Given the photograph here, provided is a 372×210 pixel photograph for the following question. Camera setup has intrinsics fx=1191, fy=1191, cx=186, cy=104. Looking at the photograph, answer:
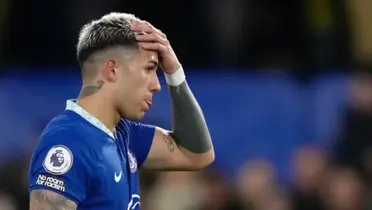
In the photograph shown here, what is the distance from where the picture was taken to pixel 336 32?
1016 centimetres

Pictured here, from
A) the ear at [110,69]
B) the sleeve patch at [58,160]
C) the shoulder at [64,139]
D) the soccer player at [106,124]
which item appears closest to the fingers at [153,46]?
the soccer player at [106,124]

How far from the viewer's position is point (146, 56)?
469 centimetres

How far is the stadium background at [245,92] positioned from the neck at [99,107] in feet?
12.3

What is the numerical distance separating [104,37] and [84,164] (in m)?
0.52

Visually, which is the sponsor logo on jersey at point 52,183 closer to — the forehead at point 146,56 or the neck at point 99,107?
the neck at point 99,107

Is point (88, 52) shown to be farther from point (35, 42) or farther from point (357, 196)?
point (35, 42)

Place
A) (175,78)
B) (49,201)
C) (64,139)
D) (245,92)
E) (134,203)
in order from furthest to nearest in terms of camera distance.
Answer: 1. (245,92)
2. (175,78)
3. (134,203)
4. (64,139)
5. (49,201)

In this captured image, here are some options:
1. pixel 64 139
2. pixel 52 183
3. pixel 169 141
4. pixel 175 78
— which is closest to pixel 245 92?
pixel 169 141

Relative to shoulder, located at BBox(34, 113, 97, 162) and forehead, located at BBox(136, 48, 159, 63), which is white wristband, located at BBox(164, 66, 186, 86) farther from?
shoulder, located at BBox(34, 113, 97, 162)

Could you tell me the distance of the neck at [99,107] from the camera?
4648mm

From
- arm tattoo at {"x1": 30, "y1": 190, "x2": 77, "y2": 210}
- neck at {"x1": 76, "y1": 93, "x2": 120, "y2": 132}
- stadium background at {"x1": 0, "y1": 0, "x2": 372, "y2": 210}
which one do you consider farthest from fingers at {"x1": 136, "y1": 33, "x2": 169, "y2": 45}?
stadium background at {"x1": 0, "y1": 0, "x2": 372, "y2": 210}

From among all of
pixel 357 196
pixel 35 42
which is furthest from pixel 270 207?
pixel 35 42

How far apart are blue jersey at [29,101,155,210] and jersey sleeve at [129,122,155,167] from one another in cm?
15

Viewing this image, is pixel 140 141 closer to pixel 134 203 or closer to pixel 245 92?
pixel 134 203
